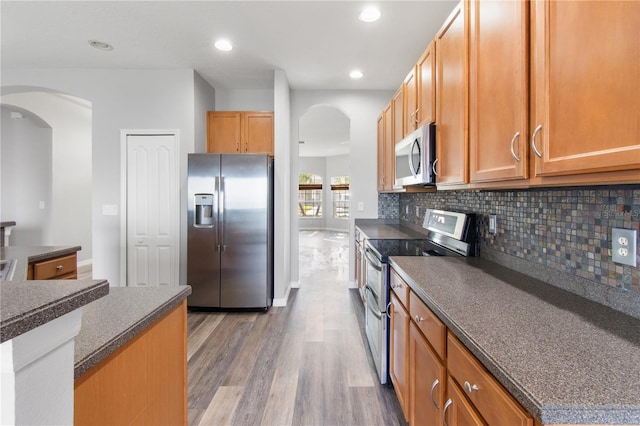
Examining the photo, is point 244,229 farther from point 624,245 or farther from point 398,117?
point 624,245

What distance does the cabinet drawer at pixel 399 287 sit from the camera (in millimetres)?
1595

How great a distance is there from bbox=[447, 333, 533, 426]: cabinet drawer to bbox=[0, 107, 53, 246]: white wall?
6.76 metres

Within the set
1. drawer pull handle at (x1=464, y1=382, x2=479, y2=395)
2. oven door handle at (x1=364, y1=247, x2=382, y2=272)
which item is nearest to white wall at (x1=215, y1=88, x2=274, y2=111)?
oven door handle at (x1=364, y1=247, x2=382, y2=272)

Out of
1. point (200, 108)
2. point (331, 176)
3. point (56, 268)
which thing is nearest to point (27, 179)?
point (200, 108)

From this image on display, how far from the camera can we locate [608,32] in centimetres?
78

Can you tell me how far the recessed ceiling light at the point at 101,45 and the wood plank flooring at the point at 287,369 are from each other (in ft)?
9.45

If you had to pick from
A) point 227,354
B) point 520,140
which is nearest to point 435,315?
point 520,140

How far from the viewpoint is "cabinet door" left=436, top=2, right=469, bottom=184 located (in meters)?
1.53

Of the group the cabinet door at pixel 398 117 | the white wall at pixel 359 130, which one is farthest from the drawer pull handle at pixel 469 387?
the white wall at pixel 359 130

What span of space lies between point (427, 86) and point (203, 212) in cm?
258

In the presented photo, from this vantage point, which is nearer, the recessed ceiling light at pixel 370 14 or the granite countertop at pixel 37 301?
the granite countertop at pixel 37 301

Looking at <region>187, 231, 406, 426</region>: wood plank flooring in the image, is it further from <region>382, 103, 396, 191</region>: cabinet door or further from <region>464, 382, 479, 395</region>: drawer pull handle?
<region>382, 103, 396, 191</region>: cabinet door

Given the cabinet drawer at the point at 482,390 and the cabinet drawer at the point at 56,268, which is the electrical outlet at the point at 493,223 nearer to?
the cabinet drawer at the point at 482,390

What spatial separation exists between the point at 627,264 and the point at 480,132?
71 cm
